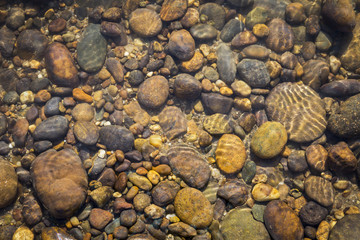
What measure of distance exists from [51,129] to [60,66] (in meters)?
1.49

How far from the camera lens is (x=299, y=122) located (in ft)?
15.4

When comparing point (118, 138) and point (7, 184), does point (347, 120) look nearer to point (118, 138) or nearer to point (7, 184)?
point (118, 138)

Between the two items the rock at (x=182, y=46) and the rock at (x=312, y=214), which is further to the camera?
the rock at (x=182, y=46)

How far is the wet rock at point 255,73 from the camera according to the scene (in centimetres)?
493

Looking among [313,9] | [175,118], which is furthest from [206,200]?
[313,9]

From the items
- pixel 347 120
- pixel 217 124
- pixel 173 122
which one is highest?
pixel 347 120

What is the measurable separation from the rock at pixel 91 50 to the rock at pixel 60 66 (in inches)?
10.3

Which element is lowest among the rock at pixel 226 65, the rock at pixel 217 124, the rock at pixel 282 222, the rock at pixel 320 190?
the rock at pixel 282 222

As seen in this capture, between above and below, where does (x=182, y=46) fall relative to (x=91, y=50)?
above

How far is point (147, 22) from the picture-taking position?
525 cm

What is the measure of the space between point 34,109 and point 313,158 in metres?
6.39

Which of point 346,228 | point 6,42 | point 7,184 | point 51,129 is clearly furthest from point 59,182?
point 346,228

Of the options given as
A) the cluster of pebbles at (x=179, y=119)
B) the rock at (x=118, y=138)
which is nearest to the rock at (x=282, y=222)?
the cluster of pebbles at (x=179, y=119)

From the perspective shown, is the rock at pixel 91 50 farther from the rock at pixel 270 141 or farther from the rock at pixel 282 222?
the rock at pixel 282 222
